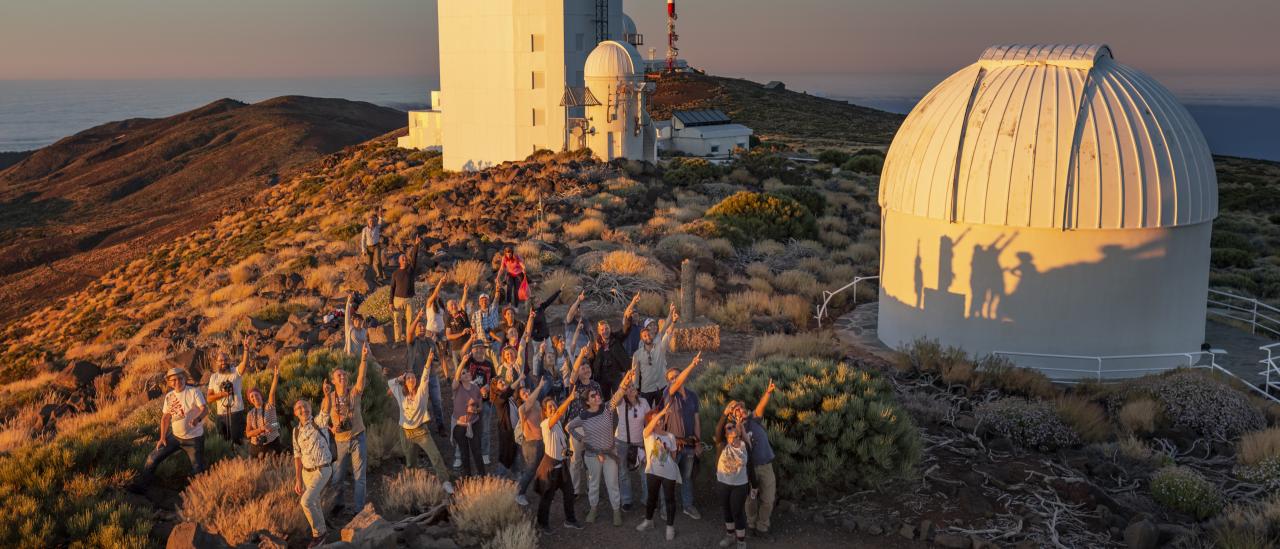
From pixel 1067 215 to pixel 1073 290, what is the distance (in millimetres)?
1142

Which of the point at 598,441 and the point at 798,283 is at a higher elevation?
the point at 598,441

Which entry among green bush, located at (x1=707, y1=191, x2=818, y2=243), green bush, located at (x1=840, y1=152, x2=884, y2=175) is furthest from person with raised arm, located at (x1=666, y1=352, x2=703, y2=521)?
green bush, located at (x1=840, y1=152, x2=884, y2=175)

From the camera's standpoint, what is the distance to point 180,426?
359 inches

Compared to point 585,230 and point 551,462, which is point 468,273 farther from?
point 551,462

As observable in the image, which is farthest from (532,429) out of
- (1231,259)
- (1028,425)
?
(1231,259)

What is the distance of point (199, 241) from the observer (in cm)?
3959

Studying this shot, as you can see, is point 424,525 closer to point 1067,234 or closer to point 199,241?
point 1067,234

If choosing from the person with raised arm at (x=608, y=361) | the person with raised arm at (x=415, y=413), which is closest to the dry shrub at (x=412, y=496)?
the person with raised arm at (x=415, y=413)

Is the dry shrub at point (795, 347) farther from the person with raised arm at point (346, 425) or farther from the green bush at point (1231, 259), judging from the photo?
the green bush at point (1231, 259)

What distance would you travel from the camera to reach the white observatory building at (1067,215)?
43.9ft

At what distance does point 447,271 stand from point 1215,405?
13836mm

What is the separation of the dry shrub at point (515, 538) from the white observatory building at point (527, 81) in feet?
104

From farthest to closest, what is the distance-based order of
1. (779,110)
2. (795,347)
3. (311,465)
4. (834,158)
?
1. (779,110)
2. (834,158)
3. (795,347)
4. (311,465)

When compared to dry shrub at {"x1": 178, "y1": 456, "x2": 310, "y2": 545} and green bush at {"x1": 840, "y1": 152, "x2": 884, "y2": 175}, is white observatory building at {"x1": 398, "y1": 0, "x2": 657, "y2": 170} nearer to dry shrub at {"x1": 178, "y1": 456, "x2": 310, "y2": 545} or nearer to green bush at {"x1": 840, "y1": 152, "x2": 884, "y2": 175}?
green bush at {"x1": 840, "y1": 152, "x2": 884, "y2": 175}
